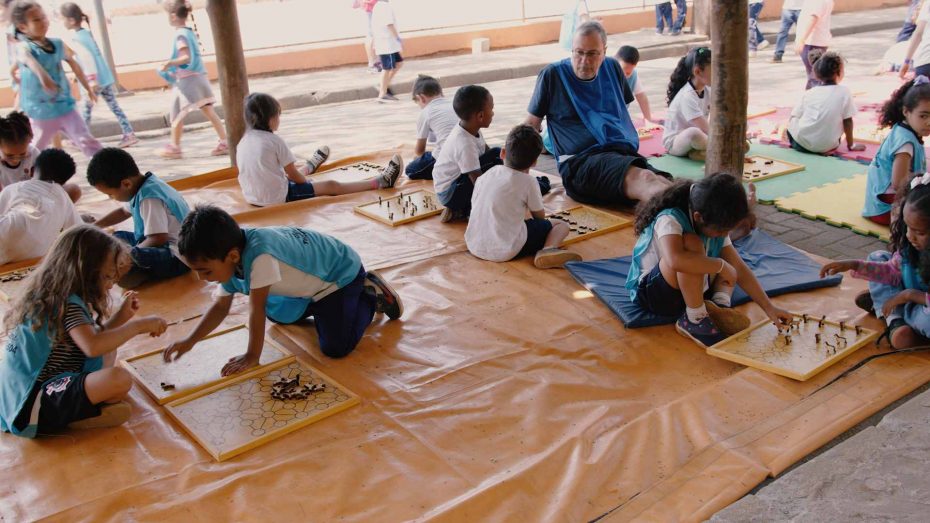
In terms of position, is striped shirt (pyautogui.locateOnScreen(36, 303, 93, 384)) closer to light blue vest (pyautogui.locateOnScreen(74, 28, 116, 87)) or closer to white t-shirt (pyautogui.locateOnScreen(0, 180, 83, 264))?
white t-shirt (pyautogui.locateOnScreen(0, 180, 83, 264))

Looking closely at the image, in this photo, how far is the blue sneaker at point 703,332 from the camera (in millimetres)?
3604

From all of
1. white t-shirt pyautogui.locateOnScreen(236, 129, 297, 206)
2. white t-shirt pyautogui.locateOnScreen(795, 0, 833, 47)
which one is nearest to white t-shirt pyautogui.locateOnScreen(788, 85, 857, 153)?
white t-shirt pyautogui.locateOnScreen(795, 0, 833, 47)

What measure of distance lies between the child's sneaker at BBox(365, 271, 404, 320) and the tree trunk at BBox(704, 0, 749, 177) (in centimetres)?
232

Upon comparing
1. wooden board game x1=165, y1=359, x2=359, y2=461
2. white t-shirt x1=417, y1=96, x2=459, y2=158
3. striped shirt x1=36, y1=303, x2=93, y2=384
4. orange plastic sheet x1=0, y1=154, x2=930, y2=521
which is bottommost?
orange plastic sheet x1=0, y1=154, x2=930, y2=521

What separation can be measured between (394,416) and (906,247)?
7.45ft

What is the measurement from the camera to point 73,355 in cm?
312

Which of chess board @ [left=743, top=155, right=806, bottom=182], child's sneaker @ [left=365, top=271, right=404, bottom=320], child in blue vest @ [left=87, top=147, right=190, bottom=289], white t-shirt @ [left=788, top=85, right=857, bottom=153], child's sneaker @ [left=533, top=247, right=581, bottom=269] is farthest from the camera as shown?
white t-shirt @ [left=788, top=85, right=857, bottom=153]

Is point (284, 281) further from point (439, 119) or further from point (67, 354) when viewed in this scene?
point (439, 119)

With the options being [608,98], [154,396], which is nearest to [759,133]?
[608,98]

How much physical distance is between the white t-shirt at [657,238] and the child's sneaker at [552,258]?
70 cm

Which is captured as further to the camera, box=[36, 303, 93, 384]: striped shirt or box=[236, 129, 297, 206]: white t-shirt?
box=[236, 129, 297, 206]: white t-shirt

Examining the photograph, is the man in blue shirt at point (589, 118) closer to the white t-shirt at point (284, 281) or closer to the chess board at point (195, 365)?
the white t-shirt at point (284, 281)

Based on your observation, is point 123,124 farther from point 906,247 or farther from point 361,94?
point 906,247

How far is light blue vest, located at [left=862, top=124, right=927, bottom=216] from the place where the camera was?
4.79 meters
